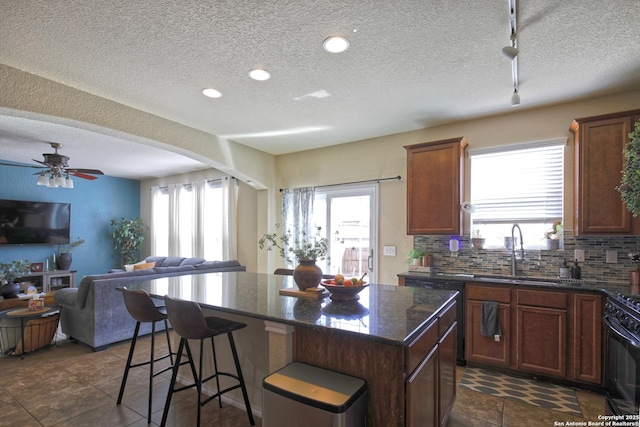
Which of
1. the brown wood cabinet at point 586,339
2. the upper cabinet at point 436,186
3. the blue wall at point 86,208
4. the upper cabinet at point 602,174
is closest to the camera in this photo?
the brown wood cabinet at point 586,339

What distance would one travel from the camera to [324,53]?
2.43m

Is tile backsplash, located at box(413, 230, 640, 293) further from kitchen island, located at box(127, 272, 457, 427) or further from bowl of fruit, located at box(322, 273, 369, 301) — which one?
bowl of fruit, located at box(322, 273, 369, 301)

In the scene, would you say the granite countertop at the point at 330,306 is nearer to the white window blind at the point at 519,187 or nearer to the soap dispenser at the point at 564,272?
the soap dispenser at the point at 564,272

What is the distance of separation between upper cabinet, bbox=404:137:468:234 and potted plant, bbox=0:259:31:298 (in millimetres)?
6409

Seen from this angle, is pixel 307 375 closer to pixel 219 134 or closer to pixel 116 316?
pixel 116 316

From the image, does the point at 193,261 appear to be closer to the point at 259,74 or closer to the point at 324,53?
the point at 259,74

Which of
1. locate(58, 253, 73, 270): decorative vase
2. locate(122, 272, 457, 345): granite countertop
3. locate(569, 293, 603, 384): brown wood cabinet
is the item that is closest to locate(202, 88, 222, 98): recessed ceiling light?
locate(122, 272, 457, 345): granite countertop

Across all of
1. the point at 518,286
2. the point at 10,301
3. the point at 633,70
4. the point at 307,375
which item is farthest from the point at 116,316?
the point at 633,70

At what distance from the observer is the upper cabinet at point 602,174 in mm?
2781

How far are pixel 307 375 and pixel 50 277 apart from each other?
7.12 metres

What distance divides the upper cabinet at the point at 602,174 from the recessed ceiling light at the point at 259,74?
2948 millimetres

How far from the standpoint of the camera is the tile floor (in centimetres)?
231

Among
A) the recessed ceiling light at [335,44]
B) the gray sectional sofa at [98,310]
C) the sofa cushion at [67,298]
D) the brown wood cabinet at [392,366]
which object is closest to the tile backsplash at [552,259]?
the brown wood cabinet at [392,366]

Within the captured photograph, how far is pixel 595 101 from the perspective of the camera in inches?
125
